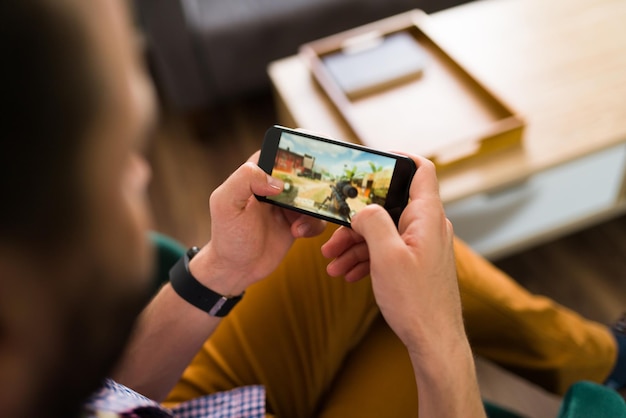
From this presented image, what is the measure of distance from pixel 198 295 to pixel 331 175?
260 mm

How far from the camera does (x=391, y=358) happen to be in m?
0.74

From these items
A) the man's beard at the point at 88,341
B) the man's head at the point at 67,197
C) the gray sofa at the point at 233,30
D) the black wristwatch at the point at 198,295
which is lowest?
the black wristwatch at the point at 198,295

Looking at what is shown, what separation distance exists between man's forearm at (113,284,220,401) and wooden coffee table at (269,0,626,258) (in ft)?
1.79

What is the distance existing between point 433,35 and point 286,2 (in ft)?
1.77

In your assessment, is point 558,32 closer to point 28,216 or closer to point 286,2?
point 286,2

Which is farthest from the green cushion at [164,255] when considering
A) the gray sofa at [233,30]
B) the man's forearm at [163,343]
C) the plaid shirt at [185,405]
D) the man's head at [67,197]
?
the gray sofa at [233,30]

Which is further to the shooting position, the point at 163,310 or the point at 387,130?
the point at 387,130

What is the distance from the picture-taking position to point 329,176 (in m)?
0.67

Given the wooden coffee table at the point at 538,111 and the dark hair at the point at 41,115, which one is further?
the wooden coffee table at the point at 538,111

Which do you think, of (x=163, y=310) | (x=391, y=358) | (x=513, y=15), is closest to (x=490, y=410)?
(x=391, y=358)

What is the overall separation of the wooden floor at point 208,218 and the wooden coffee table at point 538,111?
0.10 metres

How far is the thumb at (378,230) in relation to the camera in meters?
0.56

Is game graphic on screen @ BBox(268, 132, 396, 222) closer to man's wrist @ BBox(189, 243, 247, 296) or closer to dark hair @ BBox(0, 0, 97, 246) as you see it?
man's wrist @ BBox(189, 243, 247, 296)

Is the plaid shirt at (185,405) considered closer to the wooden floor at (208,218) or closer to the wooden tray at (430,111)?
the wooden tray at (430,111)
